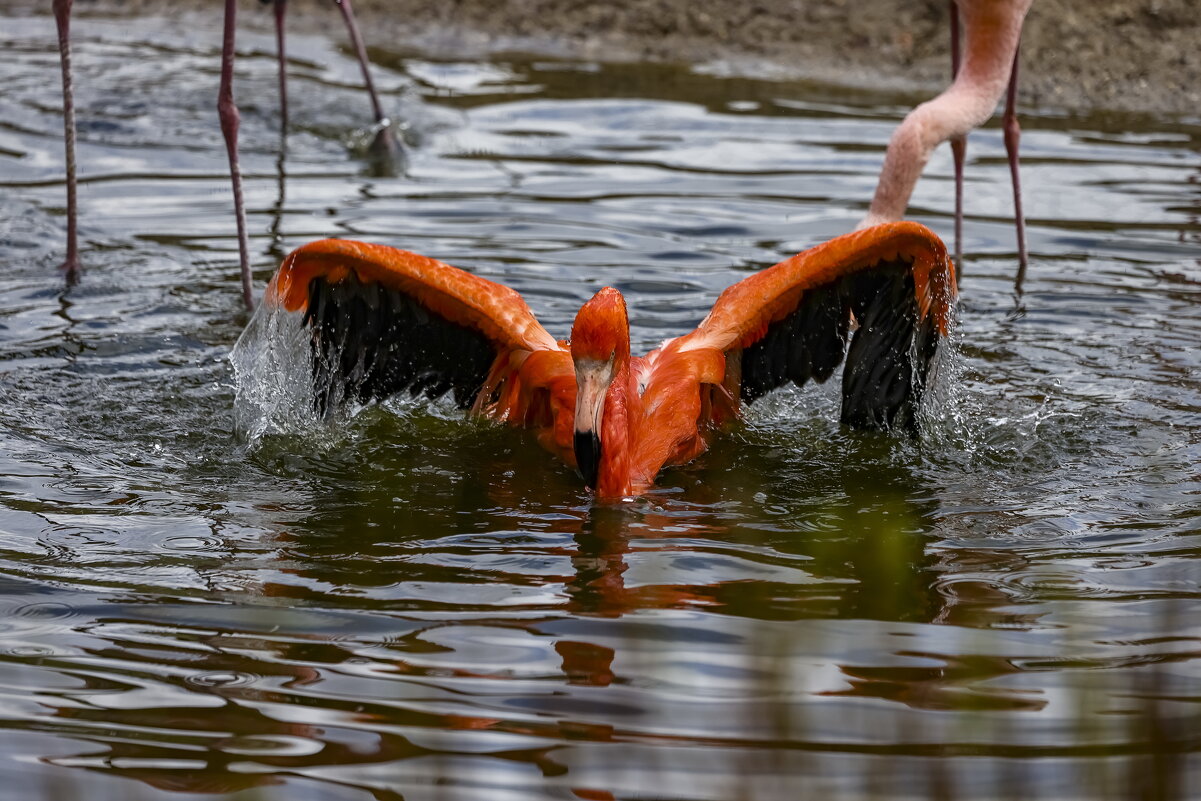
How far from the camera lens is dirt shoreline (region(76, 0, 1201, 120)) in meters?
11.0

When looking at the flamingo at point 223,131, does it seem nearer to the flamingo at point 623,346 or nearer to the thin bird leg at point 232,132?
the thin bird leg at point 232,132

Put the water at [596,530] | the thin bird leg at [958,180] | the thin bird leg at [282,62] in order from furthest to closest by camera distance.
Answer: the thin bird leg at [282,62] → the thin bird leg at [958,180] → the water at [596,530]

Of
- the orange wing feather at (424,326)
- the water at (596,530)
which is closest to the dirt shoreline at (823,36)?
the water at (596,530)

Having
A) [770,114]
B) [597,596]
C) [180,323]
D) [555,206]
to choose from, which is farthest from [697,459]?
[770,114]

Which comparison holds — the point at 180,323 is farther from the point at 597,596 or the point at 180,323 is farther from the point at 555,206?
the point at 597,596

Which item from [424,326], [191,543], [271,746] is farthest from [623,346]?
[271,746]

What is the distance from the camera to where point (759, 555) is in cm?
430

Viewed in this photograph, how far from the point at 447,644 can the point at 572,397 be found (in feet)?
5.72

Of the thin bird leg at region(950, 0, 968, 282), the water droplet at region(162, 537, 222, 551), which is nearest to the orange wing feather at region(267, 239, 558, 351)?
the water droplet at region(162, 537, 222, 551)

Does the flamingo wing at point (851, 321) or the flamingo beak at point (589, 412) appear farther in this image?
the flamingo wing at point (851, 321)

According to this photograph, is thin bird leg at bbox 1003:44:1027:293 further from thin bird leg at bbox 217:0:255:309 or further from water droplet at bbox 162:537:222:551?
water droplet at bbox 162:537:222:551

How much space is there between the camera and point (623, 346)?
4879 mm

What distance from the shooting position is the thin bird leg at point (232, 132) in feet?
21.5

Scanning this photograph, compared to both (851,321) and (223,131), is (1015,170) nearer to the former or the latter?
(851,321)
